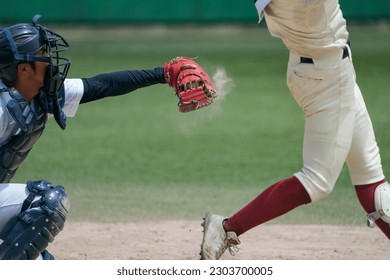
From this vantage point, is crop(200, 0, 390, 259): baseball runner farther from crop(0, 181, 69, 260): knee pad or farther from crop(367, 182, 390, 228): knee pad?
crop(0, 181, 69, 260): knee pad

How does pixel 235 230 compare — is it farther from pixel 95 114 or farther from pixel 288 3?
pixel 95 114

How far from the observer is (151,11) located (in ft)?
64.6

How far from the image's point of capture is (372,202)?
4.66 meters

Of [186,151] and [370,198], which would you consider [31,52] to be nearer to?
[370,198]

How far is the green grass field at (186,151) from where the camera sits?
6805 mm

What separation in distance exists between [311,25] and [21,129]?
60.7 inches

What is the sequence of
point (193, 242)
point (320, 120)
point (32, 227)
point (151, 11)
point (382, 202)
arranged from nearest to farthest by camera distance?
point (32, 227) < point (320, 120) < point (382, 202) < point (193, 242) < point (151, 11)

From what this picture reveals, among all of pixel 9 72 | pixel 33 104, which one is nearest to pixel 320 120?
pixel 33 104

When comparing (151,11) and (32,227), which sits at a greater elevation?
(32,227)

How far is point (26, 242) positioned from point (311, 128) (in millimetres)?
1577

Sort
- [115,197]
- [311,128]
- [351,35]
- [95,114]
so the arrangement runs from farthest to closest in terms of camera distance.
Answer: [351,35] → [95,114] → [115,197] → [311,128]

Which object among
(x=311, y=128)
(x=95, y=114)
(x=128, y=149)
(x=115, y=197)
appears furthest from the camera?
(x=95, y=114)

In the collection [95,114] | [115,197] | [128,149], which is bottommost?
[95,114]
